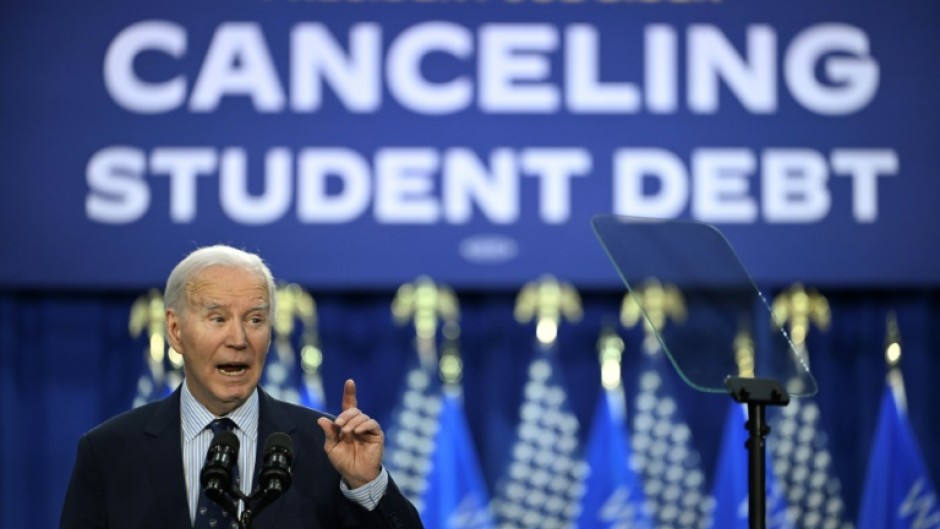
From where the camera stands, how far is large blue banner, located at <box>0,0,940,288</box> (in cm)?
526

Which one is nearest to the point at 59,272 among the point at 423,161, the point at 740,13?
the point at 423,161

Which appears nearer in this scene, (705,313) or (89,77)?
(705,313)

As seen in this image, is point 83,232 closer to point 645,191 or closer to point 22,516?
point 22,516

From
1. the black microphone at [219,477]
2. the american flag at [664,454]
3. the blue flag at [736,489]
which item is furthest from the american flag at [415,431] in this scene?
the black microphone at [219,477]

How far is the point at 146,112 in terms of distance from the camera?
5359 millimetres

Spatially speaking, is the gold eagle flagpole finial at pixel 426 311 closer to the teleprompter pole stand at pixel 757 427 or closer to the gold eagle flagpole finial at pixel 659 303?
the gold eagle flagpole finial at pixel 659 303

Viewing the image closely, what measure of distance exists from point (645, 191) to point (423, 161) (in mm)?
788

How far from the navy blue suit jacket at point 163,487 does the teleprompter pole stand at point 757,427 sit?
0.56 meters

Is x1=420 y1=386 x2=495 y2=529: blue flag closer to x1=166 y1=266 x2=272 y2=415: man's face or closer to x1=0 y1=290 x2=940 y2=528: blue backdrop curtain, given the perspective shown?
x1=0 y1=290 x2=940 y2=528: blue backdrop curtain

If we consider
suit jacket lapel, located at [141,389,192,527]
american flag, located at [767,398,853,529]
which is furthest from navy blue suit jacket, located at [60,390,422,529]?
american flag, located at [767,398,853,529]

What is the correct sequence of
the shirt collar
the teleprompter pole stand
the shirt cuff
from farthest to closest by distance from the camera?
1. the shirt collar
2. the shirt cuff
3. the teleprompter pole stand

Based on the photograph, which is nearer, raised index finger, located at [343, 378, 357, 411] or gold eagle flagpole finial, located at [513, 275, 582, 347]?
raised index finger, located at [343, 378, 357, 411]

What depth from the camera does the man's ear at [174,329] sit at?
256cm

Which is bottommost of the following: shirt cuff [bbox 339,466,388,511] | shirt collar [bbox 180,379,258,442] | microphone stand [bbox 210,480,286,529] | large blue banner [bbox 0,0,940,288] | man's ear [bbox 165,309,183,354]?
shirt cuff [bbox 339,466,388,511]
